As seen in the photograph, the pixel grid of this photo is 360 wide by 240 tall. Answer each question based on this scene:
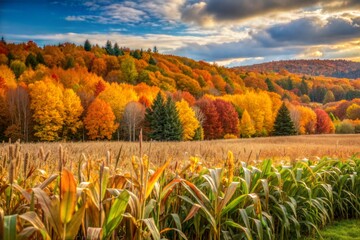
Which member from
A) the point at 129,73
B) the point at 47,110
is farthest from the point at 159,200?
the point at 129,73

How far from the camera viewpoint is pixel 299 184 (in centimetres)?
590

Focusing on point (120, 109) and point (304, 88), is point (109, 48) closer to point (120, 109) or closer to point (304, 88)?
point (120, 109)

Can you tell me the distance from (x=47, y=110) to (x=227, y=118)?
29.3m

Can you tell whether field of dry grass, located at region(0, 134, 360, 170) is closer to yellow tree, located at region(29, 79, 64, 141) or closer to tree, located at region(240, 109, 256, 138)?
yellow tree, located at region(29, 79, 64, 141)

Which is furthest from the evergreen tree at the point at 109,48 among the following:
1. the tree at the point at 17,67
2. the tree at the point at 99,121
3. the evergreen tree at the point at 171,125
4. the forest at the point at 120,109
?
the evergreen tree at the point at 171,125

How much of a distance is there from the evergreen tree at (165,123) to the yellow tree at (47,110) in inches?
486

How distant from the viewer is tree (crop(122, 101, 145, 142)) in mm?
50325

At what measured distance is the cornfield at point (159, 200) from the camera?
9.43 feet

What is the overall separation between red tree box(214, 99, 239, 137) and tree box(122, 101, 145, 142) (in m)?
15.8

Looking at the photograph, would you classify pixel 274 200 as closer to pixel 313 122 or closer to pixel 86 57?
pixel 313 122

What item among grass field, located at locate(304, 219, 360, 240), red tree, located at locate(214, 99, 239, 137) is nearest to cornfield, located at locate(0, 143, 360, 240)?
grass field, located at locate(304, 219, 360, 240)

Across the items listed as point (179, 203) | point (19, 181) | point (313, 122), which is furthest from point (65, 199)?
point (313, 122)

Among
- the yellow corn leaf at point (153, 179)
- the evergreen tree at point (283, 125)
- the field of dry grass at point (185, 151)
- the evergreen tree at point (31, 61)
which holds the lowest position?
the evergreen tree at point (283, 125)

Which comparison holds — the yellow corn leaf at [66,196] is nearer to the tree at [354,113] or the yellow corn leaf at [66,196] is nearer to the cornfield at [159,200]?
the cornfield at [159,200]
